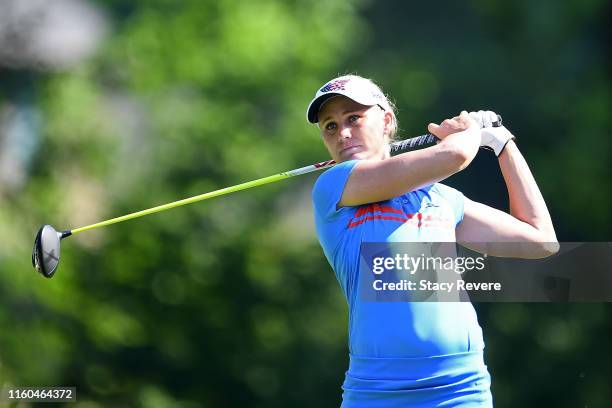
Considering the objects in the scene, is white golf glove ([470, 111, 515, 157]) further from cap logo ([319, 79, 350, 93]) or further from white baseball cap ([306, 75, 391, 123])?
cap logo ([319, 79, 350, 93])

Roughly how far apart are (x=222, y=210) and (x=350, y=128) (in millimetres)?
7253

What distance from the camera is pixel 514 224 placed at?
3.30m

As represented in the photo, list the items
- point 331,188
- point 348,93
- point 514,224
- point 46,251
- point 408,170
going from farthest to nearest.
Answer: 1. point 46,251
2. point 514,224
3. point 348,93
4. point 331,188
5. point 408,170

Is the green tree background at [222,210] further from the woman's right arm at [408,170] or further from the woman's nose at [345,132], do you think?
the woman's right arm at [408,170]

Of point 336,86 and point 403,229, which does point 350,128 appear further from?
point 403,229

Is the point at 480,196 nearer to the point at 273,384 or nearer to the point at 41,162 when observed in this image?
the point at 273,384

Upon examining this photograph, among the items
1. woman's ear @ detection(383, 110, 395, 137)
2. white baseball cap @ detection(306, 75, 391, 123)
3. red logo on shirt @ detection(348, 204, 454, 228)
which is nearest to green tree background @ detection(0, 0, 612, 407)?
woman's ear @ detection(383, 110, 395, 137)

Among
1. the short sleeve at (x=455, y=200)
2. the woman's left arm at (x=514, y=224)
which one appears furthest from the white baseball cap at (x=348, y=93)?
the woman's left arm at (x=514, y=224)

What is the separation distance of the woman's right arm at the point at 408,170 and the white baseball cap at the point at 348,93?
0.77 feet

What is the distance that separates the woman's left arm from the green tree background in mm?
5824

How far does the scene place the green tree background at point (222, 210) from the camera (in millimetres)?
9914

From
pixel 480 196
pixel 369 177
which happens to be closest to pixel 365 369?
pixel 369 177
